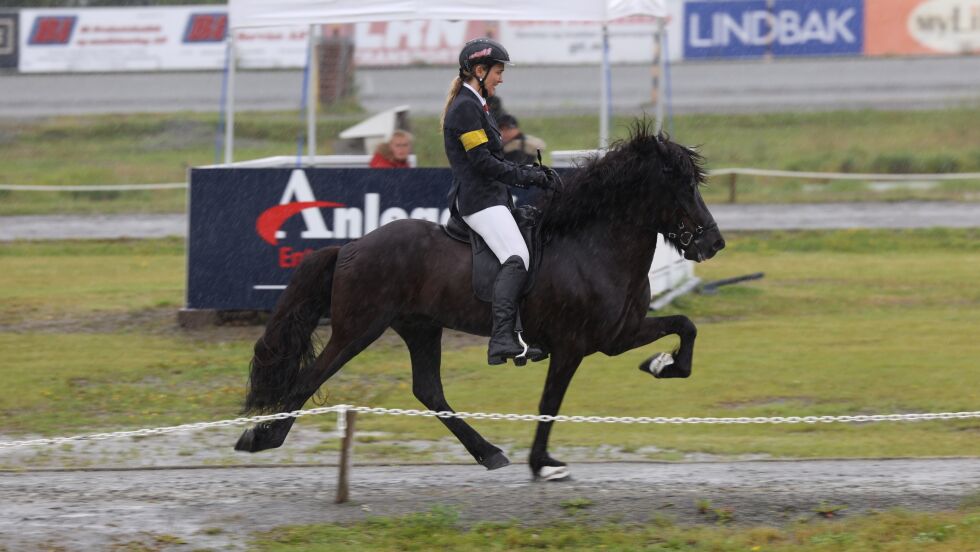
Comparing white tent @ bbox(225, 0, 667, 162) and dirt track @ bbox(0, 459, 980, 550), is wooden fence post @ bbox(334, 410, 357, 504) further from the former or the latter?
white tent @ bbox(225, 0, 667, 162)

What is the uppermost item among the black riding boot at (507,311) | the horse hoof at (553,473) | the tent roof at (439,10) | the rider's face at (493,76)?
the tent roof at (439,10)

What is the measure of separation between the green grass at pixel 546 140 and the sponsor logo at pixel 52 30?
2.16 m

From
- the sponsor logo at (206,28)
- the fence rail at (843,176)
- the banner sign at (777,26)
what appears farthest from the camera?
the sponsor logo at (206,28)

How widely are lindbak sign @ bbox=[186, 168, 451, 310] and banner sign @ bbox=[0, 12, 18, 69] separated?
2444 cm

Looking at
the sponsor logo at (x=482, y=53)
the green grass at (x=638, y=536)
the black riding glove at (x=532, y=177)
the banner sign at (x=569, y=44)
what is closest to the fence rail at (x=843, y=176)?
the banner sign at (x=569, y=44)

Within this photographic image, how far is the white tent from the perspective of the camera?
1509cm

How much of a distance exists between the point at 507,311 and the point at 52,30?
30854 millimetres

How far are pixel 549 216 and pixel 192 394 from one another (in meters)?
4.42

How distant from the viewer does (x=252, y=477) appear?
8.80 metres

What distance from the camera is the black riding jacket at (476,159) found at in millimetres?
8297

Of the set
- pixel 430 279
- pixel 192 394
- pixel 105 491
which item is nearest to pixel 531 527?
pixel 430 279

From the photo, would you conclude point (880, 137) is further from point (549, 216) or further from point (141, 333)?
point (549, 216)

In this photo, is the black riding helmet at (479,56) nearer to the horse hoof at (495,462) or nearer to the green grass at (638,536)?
the horse hoof at (495,462)

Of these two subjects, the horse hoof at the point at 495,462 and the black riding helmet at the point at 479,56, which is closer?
the black riding helmet at the point at 479,56
